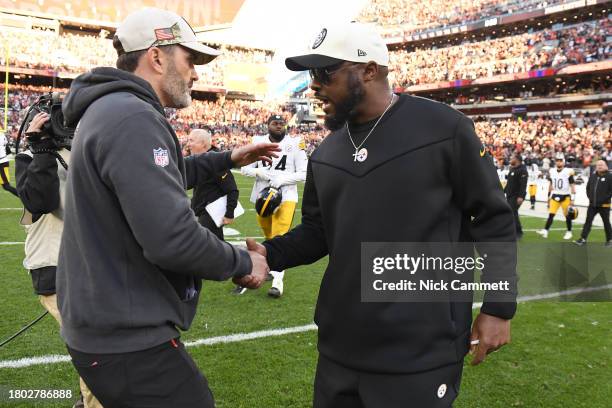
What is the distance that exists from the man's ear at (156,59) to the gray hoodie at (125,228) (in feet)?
0.54

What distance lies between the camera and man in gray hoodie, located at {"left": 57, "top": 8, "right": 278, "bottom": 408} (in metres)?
1.57

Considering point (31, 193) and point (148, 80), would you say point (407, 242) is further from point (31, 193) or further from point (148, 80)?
point (31, 193)

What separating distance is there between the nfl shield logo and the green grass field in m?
2.48

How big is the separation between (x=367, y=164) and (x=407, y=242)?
1.18ft

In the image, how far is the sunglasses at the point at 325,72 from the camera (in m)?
2.12

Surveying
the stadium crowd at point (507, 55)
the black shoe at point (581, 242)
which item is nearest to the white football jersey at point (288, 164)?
the black shoe at point (581, 242)

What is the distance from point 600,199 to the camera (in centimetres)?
1094

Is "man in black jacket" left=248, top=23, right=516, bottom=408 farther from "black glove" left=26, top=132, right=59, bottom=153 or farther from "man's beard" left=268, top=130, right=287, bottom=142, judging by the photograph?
"man's beard" left=268, top=130, right=287, bottom=142

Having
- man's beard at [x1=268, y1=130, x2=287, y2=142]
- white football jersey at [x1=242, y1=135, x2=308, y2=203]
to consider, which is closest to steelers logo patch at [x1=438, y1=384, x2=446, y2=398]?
white football jersey at [x1=242, y1=135, x2=308, y2=203]

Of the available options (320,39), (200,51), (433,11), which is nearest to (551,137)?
(433,11)

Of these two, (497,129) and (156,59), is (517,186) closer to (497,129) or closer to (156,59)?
(156,59)

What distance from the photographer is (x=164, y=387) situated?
1.73 meters

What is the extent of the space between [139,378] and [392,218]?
1.10m

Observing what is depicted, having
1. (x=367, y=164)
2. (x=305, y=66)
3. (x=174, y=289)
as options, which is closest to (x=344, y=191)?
(x=367, y=164)
